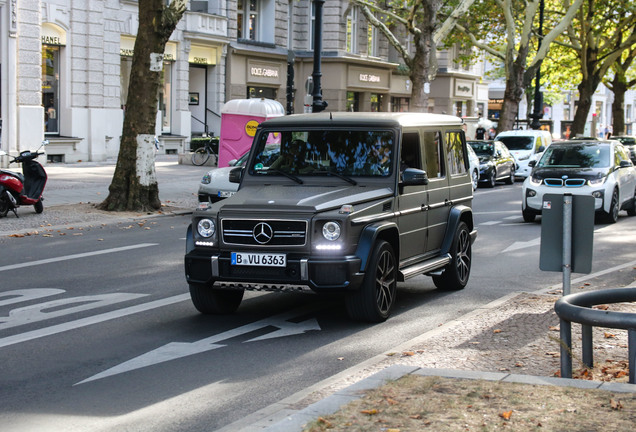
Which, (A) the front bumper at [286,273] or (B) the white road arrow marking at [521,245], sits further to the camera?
(B) the white road arrow marking at [521,245]

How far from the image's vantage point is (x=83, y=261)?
12875mm

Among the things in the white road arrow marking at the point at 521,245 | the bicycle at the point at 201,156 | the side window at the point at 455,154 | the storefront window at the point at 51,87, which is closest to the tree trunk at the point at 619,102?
the bicycle at the point at 201,156

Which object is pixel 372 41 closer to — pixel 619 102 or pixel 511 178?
pixel 619 102

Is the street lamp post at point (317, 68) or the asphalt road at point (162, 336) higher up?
the street lamp post at point (317, 68)

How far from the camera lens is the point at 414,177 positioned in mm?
9375

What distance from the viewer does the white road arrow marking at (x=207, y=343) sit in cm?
727

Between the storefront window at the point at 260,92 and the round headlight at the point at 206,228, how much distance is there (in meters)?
35.5

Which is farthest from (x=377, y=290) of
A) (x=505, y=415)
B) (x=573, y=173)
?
(x=573, y=173)

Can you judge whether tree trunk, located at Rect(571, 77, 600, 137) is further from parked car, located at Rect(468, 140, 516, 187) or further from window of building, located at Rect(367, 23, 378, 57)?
parked car, located at Rect(468, 140, 516, 187)

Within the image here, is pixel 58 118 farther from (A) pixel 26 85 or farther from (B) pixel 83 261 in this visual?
(B) pixel 83 261

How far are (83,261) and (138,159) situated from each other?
21.7 feet

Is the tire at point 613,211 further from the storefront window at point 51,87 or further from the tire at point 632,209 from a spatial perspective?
the storefront window at point 51,87

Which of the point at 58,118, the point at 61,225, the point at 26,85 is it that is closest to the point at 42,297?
the point at 61,225

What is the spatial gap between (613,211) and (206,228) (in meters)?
12.8
